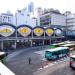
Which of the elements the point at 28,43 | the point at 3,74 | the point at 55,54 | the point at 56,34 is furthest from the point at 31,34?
the point at 3,74

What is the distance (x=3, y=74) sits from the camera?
17.8 m

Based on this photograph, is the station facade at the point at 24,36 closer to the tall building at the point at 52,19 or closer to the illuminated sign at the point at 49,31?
the illuminated sign at the point at 49,31

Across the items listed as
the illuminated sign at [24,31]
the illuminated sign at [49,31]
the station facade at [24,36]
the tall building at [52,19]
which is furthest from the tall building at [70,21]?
the illuminated sign at [24,31]

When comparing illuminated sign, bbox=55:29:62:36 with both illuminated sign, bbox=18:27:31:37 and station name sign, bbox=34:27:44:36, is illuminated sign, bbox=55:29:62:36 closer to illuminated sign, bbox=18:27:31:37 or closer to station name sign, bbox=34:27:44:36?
station name sign, bbox=34:27:44:36

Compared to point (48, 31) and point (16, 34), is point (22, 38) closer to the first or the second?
Answer: point (16, 34)

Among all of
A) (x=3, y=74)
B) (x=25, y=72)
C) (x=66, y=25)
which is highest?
(x=66, y=25)

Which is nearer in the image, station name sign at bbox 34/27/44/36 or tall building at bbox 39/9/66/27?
station name sign at bbox 34/27/44/36

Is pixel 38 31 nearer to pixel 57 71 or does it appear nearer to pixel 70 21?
pixel 57 71

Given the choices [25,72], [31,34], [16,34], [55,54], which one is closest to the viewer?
[25,72]

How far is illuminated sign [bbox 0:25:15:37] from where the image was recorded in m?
68.5

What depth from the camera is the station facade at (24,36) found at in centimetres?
6950

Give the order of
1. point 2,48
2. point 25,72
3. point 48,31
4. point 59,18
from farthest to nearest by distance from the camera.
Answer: point 59,18 < point 48,31 < point 2,48 < point 25,72

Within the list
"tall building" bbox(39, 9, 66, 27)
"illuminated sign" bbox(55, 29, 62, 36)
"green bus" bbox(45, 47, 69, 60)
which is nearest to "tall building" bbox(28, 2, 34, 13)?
"tall building" bbox(39, 9, 66, 27)

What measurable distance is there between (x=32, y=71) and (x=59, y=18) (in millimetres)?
92846
